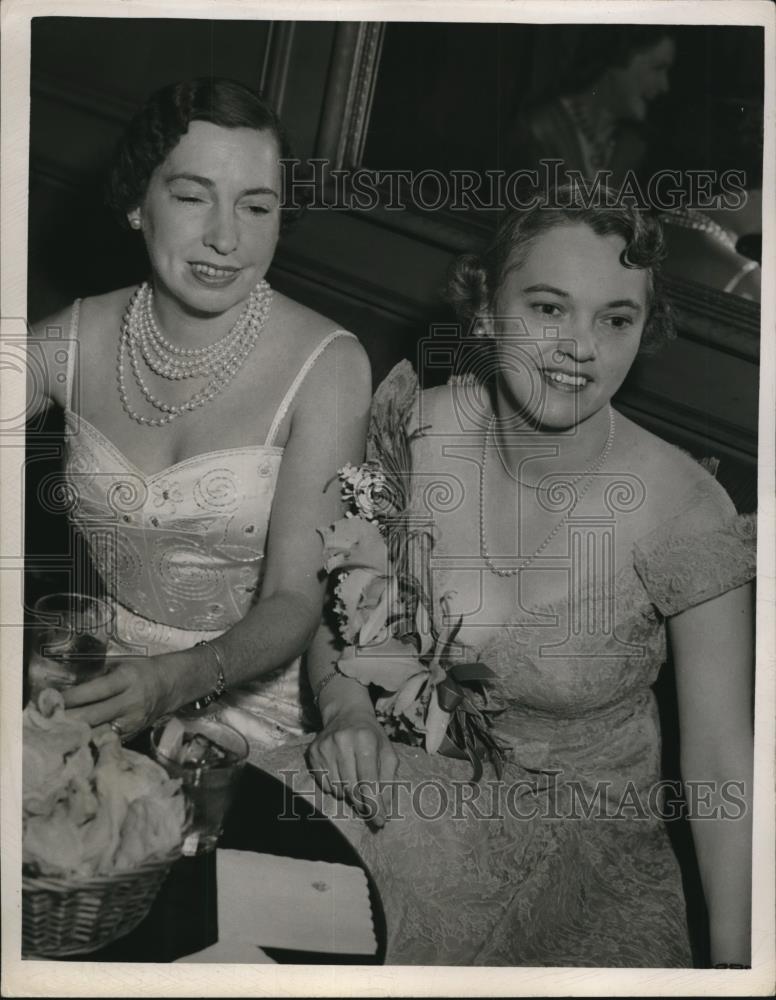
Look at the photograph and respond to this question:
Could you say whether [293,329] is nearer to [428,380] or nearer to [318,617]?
[428,380]

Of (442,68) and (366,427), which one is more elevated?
(442,68)

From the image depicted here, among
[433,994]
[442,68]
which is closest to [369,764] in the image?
[433,994]

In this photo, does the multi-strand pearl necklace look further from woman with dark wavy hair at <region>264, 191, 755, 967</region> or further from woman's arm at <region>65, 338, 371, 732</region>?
woman with dark wavy hair at <region>264, 191, 755, 967</region>

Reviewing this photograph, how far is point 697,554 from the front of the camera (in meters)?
2.00

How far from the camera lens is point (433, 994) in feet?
6.62

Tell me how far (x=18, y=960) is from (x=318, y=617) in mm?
826

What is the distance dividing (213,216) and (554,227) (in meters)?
0.59

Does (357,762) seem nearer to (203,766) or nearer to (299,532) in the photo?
(203,766)

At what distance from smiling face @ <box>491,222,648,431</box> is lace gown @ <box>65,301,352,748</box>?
0.32 m

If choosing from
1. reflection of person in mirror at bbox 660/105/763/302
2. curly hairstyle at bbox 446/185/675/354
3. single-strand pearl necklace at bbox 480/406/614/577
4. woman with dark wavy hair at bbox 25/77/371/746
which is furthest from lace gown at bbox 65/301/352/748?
reflection of person in mirror at bbox 660/105/763/302

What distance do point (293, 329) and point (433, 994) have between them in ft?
3.97

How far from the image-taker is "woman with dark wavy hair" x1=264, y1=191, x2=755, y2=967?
6.48 feet

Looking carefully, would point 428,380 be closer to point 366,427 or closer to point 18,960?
point 366,427

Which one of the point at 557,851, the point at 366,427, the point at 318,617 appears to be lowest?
the point at 557,851
